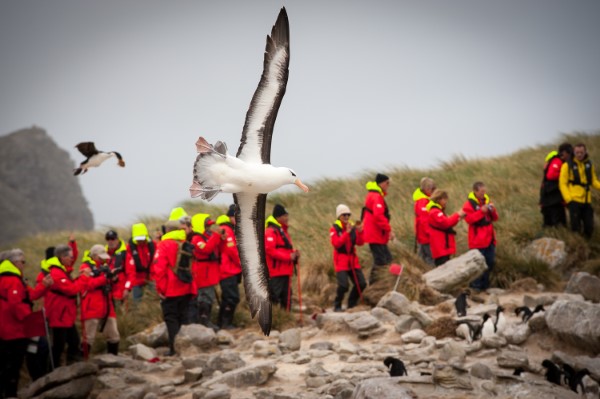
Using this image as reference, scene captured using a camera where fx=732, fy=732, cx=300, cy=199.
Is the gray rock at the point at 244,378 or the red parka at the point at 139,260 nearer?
the gray rock at the point at 244,378

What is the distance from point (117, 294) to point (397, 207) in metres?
7.13

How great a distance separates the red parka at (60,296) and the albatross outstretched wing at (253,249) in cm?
Answer: 304

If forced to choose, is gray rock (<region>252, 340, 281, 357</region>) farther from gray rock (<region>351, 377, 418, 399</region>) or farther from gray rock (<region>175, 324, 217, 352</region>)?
gray rock (<region>351, 377, 418, 399</region>)

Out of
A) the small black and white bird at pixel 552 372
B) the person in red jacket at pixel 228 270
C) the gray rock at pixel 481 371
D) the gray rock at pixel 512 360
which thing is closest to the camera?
the small black and white bird at pixel 552 372

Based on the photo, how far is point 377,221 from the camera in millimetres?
11812

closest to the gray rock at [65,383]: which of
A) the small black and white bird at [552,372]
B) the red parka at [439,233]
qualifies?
the small black and white bird at [552,372]

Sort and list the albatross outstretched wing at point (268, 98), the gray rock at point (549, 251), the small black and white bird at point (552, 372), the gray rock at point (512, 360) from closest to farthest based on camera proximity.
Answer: the albatross outstretched wing at point (268, 98), the small black and white bird at point (552, 372), the gray rock at point (512, 360), the gray rock at point (549, 251)

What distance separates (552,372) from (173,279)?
5.26 metres

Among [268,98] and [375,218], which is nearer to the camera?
[268,98]

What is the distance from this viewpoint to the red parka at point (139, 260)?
40.7ft

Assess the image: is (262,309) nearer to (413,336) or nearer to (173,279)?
(413,336)

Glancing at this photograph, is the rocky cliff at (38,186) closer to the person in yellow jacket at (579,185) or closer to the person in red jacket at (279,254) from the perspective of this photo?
the person in red jacket at (279,254)

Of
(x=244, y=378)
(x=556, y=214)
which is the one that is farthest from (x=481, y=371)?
(x=556, y=214)

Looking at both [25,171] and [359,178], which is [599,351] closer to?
[359,178]
